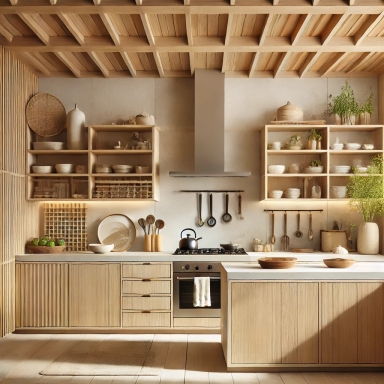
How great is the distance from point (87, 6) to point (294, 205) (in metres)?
3.50

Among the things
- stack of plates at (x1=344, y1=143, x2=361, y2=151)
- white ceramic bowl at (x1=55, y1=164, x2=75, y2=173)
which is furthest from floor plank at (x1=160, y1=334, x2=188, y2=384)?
stack of plates at (x1=344, y1=143, x2=361, y2=151)

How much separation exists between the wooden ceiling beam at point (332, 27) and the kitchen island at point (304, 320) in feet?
7.43

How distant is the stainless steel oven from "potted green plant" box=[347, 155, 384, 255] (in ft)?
6.07

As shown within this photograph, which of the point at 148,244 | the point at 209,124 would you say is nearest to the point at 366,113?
the point at 209,124

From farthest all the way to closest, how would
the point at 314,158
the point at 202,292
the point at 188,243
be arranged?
the point at 314,158, the point at 188,243, the point at 202,292

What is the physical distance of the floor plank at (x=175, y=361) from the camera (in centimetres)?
381

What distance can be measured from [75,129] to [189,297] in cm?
249

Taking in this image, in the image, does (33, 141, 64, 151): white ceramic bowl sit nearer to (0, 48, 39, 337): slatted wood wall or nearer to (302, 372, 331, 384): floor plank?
(0, 48, 39, 337): slatted wood wall

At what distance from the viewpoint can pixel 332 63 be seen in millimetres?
5465

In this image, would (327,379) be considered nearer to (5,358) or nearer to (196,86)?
(5,358)

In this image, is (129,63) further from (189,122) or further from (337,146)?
(337,146)

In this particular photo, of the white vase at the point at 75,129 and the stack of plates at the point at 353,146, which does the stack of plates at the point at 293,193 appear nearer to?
the stack of plates at the point at 353,146

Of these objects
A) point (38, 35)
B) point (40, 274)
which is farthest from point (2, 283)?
point (38, 35)

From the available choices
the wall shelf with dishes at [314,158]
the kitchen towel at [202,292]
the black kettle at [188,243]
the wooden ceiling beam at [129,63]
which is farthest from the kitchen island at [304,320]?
the wooden ceiling beam at [129,63]
